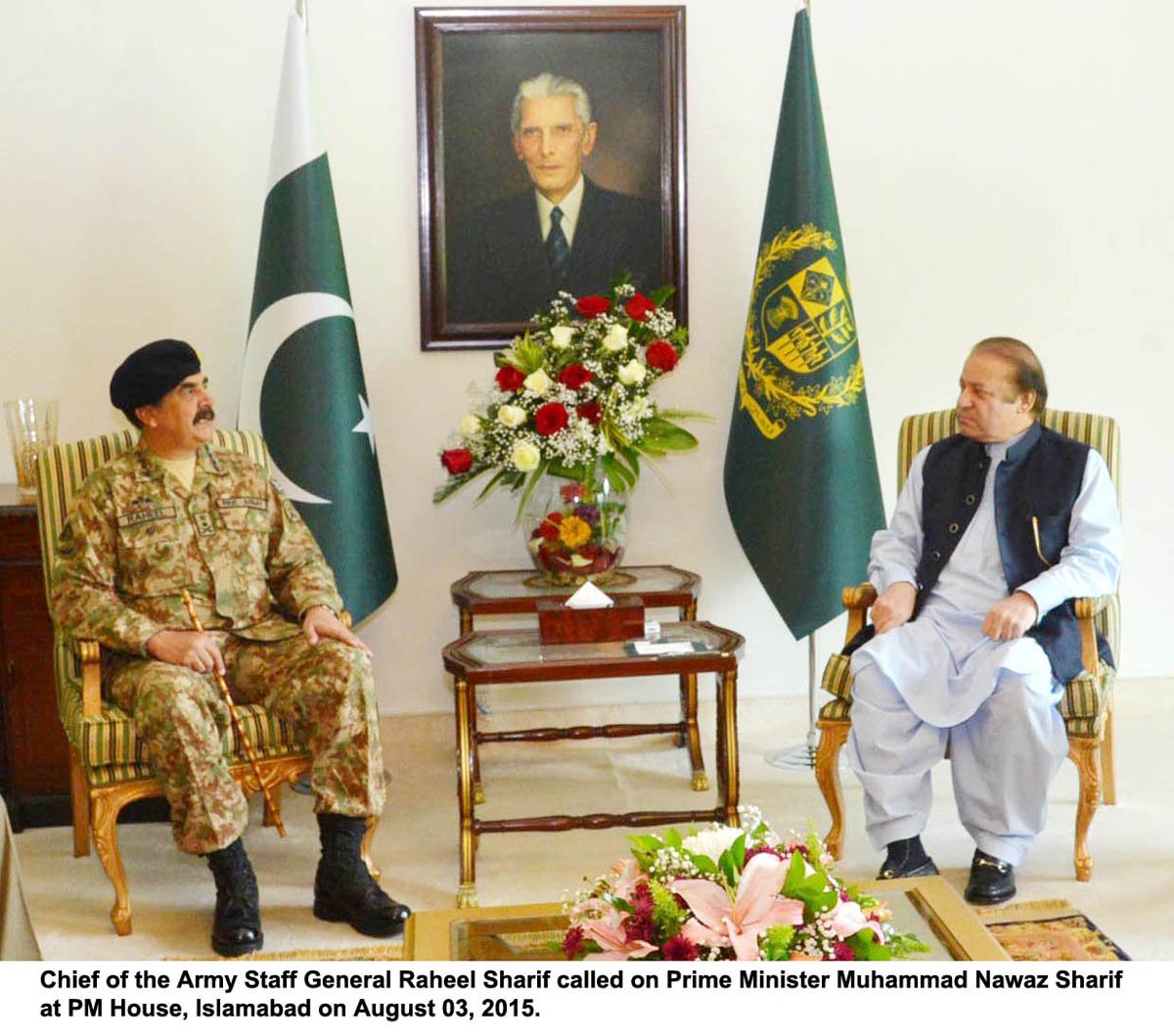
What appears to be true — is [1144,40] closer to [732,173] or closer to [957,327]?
[957,327]

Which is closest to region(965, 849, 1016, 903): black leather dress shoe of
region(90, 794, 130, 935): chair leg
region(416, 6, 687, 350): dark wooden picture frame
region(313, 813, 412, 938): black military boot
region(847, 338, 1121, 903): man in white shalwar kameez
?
region(847, 338, 1121, 903): man in white shalwar kameez

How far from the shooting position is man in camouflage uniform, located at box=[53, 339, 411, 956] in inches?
128

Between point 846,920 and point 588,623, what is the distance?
72.3 inches

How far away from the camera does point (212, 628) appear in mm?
3584

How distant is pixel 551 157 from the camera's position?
4613 mm

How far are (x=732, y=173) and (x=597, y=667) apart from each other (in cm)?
196

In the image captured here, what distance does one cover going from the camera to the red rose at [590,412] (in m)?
4.07

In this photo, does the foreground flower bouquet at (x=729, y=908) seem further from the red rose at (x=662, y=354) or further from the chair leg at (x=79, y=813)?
the red rose at (x=662, y=354)

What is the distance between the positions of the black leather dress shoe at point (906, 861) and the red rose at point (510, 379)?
1.60 m

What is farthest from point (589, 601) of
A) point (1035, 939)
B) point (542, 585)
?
point (1035, 939)

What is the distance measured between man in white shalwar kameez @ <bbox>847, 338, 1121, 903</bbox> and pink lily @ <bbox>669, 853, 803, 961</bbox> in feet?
5.37

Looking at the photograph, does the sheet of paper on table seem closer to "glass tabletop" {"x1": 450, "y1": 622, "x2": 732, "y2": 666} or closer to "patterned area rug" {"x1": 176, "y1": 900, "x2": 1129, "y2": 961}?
"glass tabletop" {"x1": 450, "y1": 622, "x2": 732, "y2": 666}

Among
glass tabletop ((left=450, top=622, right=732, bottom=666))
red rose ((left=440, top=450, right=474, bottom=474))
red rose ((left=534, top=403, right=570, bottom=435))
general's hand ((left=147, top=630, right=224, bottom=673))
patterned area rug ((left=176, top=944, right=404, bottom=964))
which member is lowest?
patterned area rug ((left=176, top=944, right=404, bottom=964))
